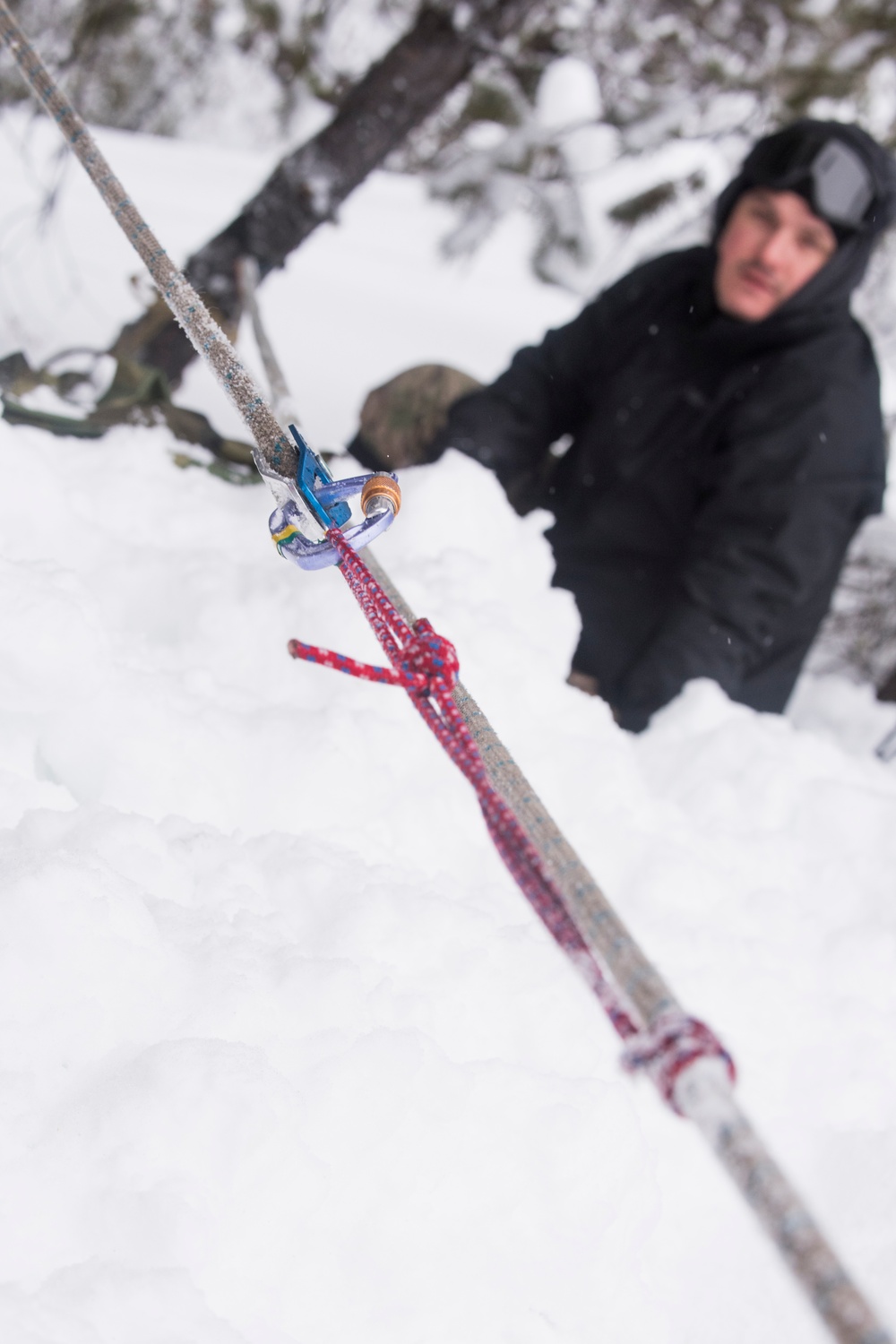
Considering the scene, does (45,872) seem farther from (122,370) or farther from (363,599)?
(122,370)

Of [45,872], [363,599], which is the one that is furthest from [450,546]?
[45,872]

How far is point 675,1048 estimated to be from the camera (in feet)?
1.46

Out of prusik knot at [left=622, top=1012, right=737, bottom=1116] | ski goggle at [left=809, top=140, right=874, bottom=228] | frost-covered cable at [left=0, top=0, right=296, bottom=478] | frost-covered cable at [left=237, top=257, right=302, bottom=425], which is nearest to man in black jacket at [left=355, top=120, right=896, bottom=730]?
ski goggle at [left=809, top=140, right=874, bottom=228]

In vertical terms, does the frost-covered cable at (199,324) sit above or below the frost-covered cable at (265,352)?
below

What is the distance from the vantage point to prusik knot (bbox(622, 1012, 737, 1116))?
444 mm

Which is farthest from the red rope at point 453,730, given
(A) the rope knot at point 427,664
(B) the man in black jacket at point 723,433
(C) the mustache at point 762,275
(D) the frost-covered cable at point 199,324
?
(C) the mustache at point 762,275

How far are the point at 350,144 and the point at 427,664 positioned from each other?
2.42 meters

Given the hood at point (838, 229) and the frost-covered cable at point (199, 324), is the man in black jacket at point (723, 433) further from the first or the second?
the frost-covered cable at point (199, 324)

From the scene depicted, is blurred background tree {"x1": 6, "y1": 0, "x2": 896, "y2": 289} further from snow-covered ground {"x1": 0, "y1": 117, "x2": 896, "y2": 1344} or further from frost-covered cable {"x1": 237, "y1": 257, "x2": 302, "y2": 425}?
snow-covered ground {"x1": 0, "y1": 117, "x2": 896, "y2": 1344}

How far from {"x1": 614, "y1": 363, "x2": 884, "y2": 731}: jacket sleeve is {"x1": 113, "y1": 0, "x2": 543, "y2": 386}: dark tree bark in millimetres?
1353

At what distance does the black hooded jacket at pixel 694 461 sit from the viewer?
2.26m

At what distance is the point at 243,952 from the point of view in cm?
81

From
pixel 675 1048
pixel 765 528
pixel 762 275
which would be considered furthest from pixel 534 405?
pixel 675 1048

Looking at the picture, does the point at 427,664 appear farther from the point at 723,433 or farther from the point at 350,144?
the point at 350,144
